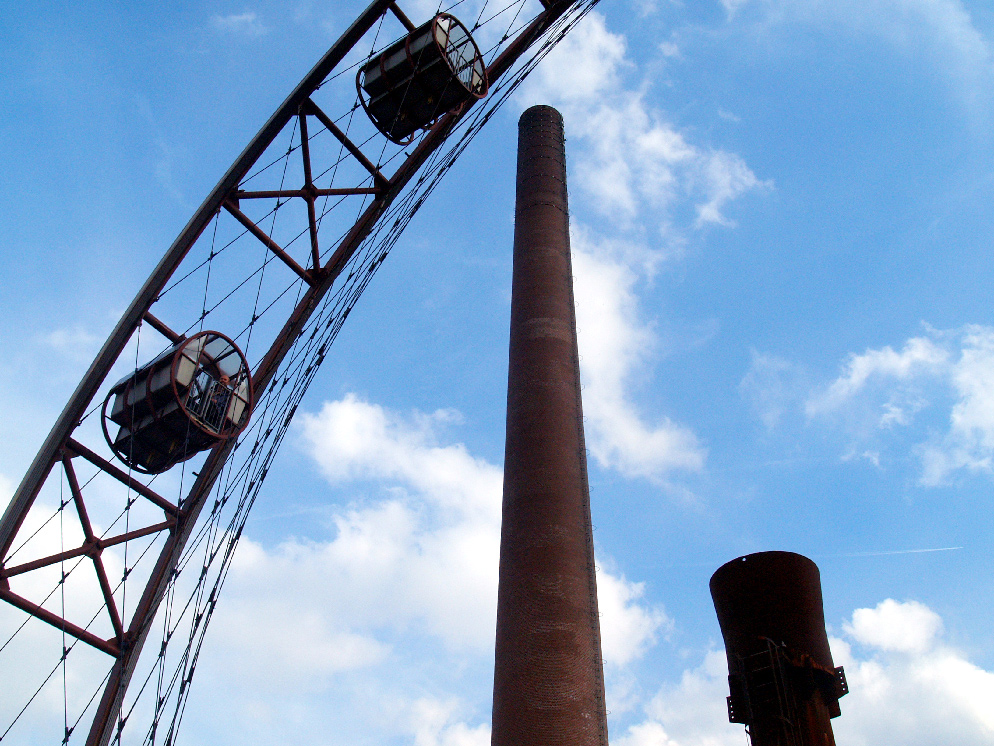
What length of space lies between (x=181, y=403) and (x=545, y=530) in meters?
5.49

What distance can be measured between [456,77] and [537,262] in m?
5.58

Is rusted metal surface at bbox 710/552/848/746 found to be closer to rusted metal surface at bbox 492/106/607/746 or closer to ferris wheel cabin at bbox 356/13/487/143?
rusted metal surface at bbox 492/106/607/746

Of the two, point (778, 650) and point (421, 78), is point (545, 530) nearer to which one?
point (778, 650)

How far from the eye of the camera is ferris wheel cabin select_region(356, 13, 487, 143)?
383 inches

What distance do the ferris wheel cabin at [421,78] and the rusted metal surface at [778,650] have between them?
7.54 meters

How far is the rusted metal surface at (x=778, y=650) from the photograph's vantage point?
8.99 metres

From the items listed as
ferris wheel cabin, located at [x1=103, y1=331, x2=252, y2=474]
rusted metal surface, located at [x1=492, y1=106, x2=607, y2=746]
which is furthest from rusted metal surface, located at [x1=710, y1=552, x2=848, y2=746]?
ferris wheel cabin, located at [x1=103, y1=331, x2=252, y2=474]

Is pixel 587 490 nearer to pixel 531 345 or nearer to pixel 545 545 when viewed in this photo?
pixel 545 545

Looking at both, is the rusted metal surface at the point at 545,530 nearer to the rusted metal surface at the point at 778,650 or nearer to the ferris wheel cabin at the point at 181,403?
the rusted metal surface at the point at 778,650

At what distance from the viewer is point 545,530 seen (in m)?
11.1

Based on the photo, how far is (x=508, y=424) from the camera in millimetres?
13047

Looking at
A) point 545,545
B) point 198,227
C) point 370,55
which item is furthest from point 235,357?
point 545,545

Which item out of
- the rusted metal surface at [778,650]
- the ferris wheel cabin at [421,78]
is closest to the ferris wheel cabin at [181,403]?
the ferris wheel cabin at [421,78]

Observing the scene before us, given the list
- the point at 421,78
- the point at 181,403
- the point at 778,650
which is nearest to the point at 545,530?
the point at 778,650
